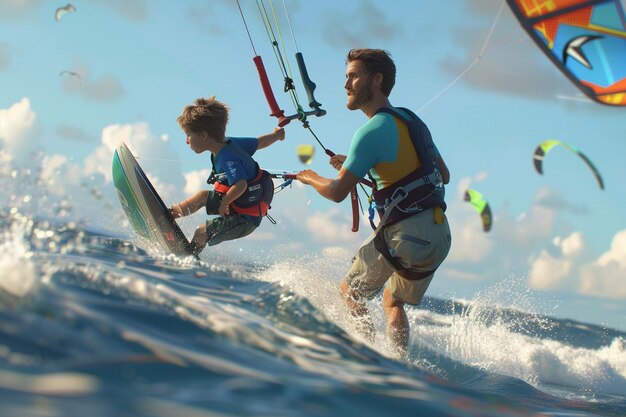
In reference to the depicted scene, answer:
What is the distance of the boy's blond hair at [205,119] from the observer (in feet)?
19.4

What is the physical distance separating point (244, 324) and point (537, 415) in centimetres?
121

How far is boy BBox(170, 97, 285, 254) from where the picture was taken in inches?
230

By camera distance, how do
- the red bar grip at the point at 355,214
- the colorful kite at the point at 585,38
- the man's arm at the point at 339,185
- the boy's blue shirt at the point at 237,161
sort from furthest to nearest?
the colorful kite at the point at 585,38
the boy's blue shirt at the point at 237,161
the red bar grip at the point at 355,214
the man's arm at the point at 339,185

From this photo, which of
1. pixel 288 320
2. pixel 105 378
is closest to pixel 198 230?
pixel 288 320

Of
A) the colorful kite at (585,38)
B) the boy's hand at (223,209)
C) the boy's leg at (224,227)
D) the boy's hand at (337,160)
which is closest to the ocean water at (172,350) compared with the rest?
the boy's hand at (337,160)

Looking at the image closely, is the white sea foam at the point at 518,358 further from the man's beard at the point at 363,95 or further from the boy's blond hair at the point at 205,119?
the boy's blond hair at the point at 205,119

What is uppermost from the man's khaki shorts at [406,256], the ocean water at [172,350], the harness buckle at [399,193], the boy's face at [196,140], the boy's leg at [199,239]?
the boy's face at [196,140]

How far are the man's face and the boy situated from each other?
205 cm

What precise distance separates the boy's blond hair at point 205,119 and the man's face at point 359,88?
2260 mm

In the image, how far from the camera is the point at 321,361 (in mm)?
2334

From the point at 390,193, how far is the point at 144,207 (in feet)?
9.89

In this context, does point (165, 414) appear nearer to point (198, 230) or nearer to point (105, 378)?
point (105, 378)

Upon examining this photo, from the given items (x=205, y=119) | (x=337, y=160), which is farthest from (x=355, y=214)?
(x=205, y=119)

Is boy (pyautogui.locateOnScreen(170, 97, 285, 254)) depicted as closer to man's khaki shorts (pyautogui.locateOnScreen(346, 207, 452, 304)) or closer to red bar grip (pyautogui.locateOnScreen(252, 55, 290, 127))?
red bar grip (pyautogui.locateOnScreen(252, 55, 290, 127))
